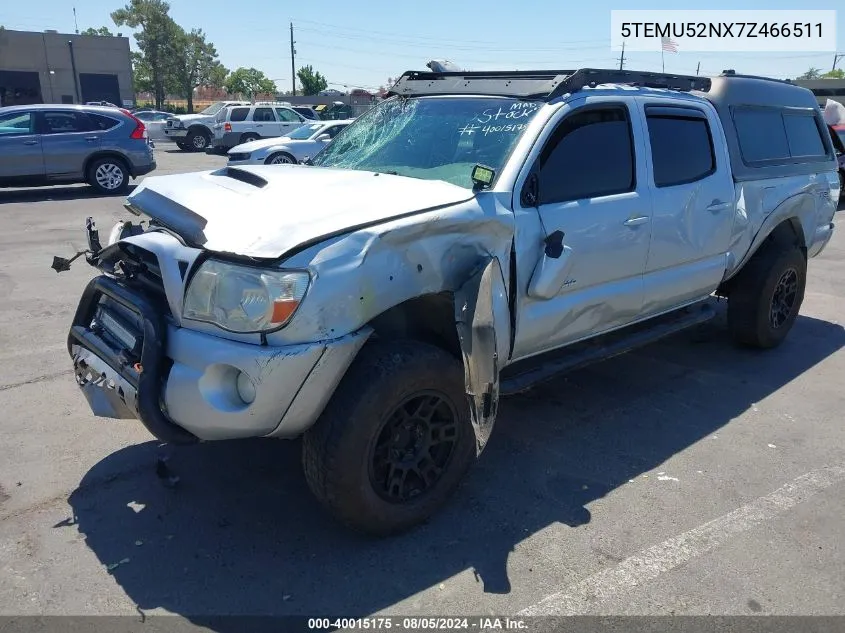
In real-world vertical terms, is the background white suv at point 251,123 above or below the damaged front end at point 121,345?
above

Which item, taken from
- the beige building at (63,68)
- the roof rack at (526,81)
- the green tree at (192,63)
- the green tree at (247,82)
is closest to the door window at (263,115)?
the roof rack at (526,81)

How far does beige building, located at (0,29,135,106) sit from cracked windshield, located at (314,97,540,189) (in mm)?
49586

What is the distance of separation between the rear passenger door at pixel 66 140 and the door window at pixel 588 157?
12150 millimetres

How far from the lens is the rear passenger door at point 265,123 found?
25.1m

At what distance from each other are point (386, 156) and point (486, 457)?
178cm

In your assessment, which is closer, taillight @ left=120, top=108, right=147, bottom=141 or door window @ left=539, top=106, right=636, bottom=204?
door window @ left=539, top=106, right=636, bottom=204

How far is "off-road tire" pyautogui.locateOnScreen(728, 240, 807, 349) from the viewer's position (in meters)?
5.34

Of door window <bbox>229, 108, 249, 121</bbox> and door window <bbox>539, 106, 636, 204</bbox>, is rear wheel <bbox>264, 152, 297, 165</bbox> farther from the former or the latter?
door window <bbox>539, 106, 636, 204</bbox>

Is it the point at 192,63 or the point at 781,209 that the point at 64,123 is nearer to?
the point at 781,209

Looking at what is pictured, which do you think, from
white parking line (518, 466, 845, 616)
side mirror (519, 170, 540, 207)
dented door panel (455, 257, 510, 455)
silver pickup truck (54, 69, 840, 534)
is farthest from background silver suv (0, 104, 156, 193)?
white parking line (518, 466, 845, 616)

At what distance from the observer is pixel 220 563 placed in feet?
9.66

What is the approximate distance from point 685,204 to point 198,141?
2692 centimetres

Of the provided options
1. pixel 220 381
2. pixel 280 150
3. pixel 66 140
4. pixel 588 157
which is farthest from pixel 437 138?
pixel 280 150

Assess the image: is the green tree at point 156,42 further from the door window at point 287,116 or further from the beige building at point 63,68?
the door window at point 287,116
